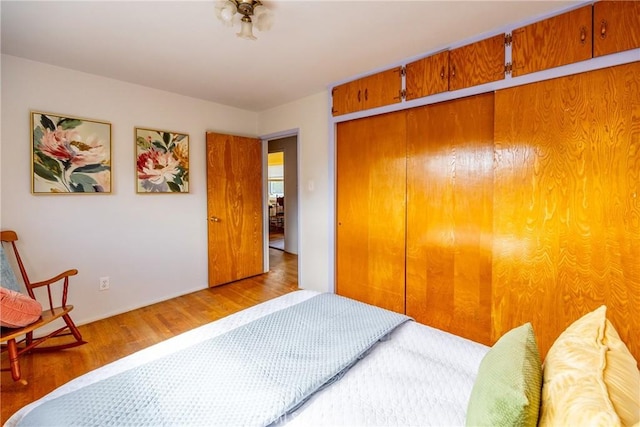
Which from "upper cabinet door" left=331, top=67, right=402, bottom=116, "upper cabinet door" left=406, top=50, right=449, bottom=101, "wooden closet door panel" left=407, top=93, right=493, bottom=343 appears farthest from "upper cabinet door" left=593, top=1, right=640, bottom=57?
"upper cabinet door" left=331, top=67, right=402, bottom=116

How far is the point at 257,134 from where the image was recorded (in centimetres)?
418

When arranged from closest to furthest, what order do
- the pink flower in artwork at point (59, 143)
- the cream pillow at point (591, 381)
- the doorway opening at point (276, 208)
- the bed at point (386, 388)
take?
the cream pillow at point (591, 381), the bed at point (386, 388), the pink flower in artwork at point (59, 143), the doorway opening at point (276, 208)

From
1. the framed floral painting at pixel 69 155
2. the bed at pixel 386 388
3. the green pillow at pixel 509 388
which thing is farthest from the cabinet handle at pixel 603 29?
the framed floral painting at pixel 69 155

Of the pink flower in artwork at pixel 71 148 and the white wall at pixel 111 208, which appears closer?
the white wall at pixel 111 208

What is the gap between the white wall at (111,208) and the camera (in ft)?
7.75

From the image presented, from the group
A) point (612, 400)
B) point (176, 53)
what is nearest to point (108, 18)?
point (176, 53)

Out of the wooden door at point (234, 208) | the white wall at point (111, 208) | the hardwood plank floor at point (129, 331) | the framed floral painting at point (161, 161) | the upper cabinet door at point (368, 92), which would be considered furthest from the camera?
the wooden door at point (234, 208)

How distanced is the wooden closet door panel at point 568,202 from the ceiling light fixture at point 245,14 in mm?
1665

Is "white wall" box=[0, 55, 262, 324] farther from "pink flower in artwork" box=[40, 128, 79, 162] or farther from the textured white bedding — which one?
the textured white bedding

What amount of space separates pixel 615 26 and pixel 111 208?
4.06m

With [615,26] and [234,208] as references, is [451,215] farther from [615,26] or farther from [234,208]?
[234,208]

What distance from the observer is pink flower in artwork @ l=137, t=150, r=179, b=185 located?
3.06 metres

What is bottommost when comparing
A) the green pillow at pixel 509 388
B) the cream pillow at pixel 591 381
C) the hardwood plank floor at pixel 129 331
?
the hardwood plank floor at pixel 129 331

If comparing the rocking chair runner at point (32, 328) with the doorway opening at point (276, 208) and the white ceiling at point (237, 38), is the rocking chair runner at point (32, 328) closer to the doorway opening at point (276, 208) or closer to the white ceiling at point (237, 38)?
the white ceiling at point (237, 38)
